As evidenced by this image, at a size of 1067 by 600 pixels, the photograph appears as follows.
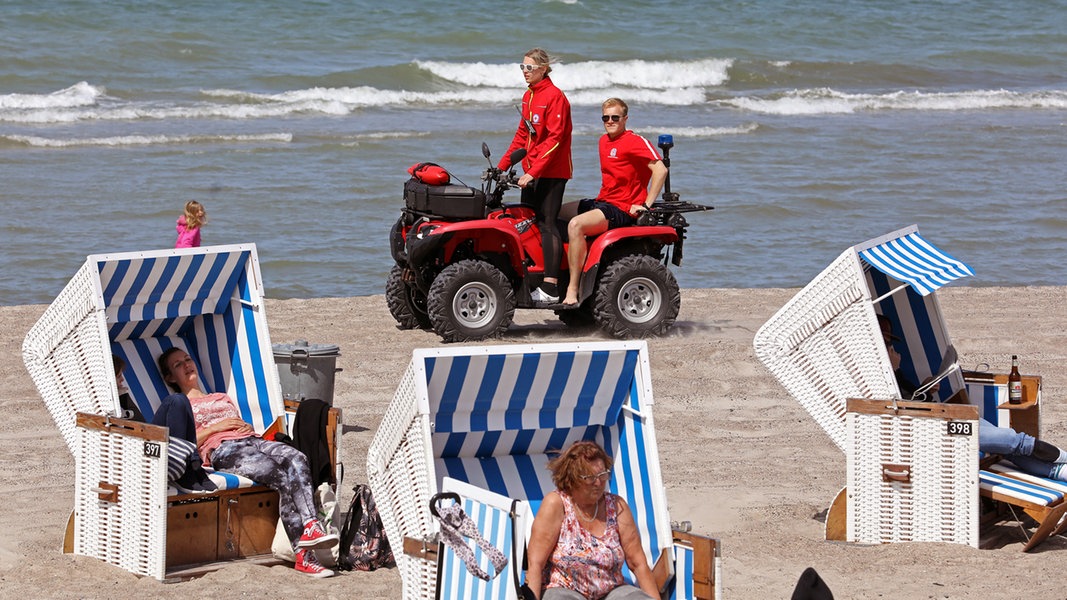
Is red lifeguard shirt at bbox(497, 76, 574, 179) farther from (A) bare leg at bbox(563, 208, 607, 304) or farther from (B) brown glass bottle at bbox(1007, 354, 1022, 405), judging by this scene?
(B) brown glass bottle at bbox(1007, 354, 1022, 405)

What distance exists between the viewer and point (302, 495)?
6.74 m

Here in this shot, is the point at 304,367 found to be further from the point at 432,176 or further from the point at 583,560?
the point at 583,560

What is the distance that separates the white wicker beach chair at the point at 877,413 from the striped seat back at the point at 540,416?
1.37 metres

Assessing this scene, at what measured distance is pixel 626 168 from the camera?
1105 cm

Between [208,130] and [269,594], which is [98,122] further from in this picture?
[269,594]

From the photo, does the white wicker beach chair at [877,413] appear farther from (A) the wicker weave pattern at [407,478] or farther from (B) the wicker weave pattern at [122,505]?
(B) the wicker weave pattern at [122,505]

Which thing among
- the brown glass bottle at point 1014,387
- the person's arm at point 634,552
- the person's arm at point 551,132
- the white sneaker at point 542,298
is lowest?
the white sneaker at point 542,298

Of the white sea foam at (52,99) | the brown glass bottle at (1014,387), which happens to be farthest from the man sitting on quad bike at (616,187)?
the white sea foam at (52,99)

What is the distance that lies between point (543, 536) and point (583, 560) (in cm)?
16

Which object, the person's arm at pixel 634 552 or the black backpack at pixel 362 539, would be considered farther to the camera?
the black backpack at pixel 362 539

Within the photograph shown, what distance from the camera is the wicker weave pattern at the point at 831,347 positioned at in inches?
275

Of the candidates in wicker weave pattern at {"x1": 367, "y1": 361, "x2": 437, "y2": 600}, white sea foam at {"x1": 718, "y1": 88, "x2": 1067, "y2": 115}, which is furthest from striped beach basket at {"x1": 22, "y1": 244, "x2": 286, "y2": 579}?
white sea foam at {"x1": 718, "y1": 88, "x2": 1067, "y2": 115}

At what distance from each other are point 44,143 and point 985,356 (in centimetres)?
1483

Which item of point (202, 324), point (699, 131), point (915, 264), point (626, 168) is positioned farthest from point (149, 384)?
point (699, 131)
